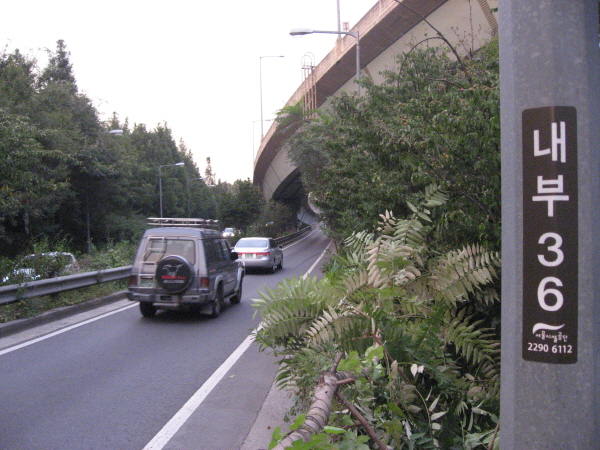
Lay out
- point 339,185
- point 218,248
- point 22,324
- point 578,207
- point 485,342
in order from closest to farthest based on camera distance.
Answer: point 578,207, point 485,342, point 22,324, point 218,248, point 339,185

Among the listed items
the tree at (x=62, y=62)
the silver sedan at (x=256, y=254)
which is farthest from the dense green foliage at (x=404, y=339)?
the tree at (x=62, y=62)

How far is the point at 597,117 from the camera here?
1.75 m

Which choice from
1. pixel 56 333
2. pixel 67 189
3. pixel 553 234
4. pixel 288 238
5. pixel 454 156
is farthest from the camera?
pixel 288 238

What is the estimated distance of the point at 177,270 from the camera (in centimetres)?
1153

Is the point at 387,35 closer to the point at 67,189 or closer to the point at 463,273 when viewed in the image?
the point at 463,273

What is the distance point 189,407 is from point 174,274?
5.39 metres

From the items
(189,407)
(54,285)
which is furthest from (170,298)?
(189,407)

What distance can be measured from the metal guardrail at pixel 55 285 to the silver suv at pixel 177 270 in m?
2.17

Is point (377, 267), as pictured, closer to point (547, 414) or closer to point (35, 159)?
point (547, 414)

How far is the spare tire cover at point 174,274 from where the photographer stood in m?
11.5

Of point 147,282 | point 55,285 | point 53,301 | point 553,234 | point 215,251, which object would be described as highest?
point 553,234

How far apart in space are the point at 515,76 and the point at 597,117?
0.29m

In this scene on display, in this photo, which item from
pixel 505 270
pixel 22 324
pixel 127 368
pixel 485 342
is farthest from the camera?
pixel 22 324

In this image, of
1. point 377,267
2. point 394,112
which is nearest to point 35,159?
point 394,112
